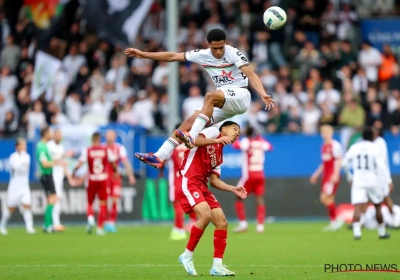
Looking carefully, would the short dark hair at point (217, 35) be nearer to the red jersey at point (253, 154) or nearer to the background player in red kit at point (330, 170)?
the red jersey at point (253, 154)

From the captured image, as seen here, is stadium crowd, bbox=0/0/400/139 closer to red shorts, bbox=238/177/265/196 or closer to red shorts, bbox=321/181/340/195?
red shorts, bbox=321/181/340/195

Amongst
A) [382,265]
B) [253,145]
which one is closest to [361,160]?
[253,145]

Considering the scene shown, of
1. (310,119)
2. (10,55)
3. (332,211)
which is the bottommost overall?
(332,211)

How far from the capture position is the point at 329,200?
22922 millimetres

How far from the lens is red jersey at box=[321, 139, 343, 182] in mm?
23328

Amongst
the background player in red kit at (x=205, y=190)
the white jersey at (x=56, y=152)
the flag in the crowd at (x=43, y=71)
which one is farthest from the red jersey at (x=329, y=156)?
the background player in red kit at (x=205, y=190)

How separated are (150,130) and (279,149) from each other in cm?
377

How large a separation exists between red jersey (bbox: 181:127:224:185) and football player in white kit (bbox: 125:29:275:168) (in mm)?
372

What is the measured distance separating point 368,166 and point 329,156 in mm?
4180

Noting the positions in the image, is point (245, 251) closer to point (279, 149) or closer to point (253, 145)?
point (253, 145)

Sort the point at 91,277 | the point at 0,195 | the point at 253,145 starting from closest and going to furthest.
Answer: the point at 91,277 < the point at 253,145 < the point at 0,195

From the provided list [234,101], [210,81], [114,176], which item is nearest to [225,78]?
[234,101]

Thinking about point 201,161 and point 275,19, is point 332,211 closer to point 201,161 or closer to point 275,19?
point 275,19

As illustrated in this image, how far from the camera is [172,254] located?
1605cm
